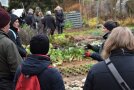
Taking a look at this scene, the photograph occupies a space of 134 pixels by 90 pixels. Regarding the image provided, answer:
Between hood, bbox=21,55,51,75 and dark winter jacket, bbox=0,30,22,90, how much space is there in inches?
32.3

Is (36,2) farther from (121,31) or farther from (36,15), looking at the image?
(121,31)

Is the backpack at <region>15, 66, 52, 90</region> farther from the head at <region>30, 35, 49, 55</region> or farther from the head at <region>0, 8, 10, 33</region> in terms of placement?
the head at <region>0, 8, 10, 33</region>

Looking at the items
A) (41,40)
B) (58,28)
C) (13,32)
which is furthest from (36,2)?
(41,40)

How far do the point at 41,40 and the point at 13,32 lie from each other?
8.00ft

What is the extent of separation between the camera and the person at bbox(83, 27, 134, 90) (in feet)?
15.0

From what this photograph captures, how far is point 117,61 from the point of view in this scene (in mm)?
4578

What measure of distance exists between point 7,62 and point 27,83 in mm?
921

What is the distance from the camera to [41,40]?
16.8 ft

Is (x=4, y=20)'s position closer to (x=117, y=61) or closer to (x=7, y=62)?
(x=7, y=62)

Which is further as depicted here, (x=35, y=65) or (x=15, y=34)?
(x=15, y=34)

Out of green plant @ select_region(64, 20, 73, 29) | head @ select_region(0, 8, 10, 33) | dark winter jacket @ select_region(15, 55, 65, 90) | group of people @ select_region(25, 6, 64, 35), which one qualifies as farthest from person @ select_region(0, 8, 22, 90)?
green plant @ select_region(64, 20, 73, 29)

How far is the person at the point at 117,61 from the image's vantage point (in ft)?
15.0

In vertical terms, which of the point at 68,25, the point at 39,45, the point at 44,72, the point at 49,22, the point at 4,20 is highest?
the point at 4,20

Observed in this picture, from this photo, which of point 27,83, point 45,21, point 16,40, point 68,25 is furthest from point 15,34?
point 68,25
